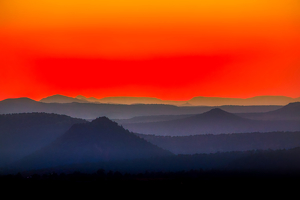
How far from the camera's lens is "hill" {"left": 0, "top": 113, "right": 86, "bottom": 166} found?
110812mm

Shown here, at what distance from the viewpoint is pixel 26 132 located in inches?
4663

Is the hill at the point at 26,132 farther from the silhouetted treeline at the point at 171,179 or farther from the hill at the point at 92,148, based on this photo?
the silhouetted treeline at the point at 171,179

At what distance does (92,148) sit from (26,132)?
89.5ft

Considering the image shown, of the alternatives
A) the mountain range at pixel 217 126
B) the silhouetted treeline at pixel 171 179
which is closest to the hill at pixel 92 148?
the silhouetted treeline at pixel 171 179

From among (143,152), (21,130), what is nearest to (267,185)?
(143,152)

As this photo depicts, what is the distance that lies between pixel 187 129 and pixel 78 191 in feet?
425

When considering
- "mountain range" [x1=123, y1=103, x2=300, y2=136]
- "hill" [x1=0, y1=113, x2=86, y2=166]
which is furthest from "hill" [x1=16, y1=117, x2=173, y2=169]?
"mountain range" [x1=123, y1=103, x2=300, y2=136]

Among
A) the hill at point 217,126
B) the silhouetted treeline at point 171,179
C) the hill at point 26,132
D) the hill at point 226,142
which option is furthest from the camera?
the hill at point 217,126

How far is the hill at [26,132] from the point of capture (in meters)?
111

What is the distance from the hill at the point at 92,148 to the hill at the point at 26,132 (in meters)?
9.06

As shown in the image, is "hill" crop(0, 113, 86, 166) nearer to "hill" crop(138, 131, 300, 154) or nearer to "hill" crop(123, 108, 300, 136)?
"hill" crop(138, 131, 300, 154)

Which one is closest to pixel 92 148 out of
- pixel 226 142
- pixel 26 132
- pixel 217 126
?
pixel 26 132

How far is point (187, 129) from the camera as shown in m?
188

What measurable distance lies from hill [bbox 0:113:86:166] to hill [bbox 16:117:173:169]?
9.06m
